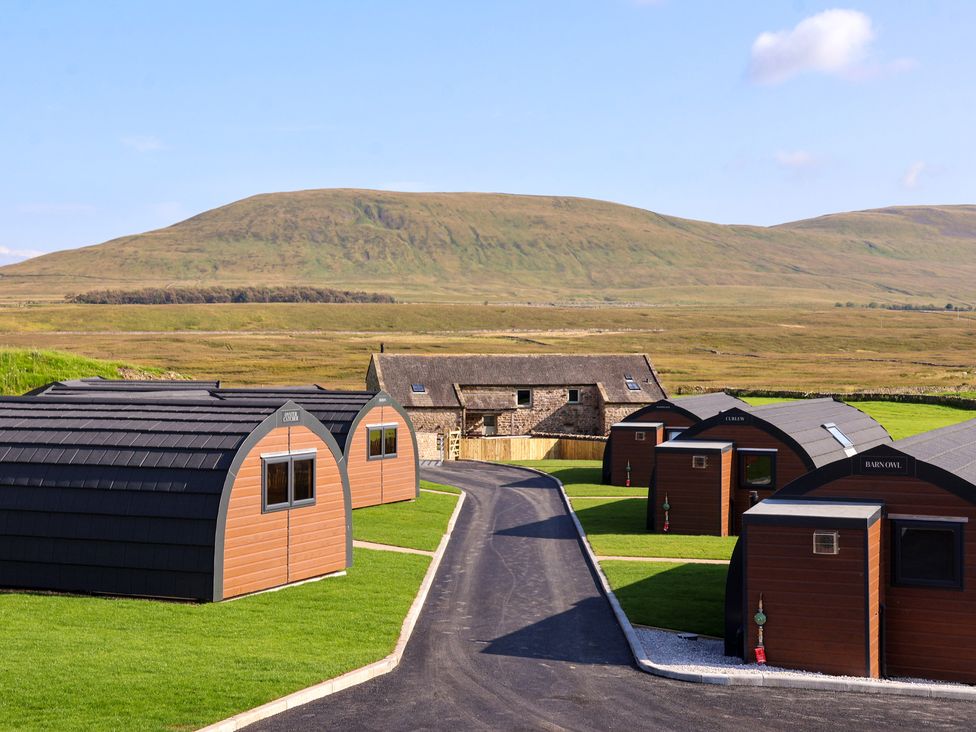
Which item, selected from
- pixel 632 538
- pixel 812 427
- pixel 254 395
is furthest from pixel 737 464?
pixel 254 395

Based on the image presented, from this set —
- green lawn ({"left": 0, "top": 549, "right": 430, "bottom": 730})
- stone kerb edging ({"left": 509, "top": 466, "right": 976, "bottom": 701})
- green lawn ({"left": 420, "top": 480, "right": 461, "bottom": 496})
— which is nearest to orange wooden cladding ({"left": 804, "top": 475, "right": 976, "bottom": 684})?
stone kerb edging ({"left": 509, "top": 466, "right": 976, "bottom": 701})

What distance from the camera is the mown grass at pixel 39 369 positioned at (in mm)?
63906

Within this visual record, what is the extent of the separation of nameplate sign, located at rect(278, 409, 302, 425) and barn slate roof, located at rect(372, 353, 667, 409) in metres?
37.2

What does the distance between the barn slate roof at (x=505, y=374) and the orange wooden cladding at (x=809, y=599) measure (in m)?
44.8

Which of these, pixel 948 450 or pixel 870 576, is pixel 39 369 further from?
pixel 870 576

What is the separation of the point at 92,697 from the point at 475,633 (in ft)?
28.9

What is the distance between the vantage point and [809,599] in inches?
829

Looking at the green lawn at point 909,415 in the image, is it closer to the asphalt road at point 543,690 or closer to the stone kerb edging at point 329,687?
the asphalt road at point 543,690

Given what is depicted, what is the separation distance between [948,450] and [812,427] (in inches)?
603

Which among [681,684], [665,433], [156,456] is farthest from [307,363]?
[681,684]

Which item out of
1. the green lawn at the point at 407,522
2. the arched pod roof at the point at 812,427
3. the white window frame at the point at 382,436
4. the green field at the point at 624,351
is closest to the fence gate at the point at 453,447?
the green lawn at the point at 407,522

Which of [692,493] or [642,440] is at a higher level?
[642,440]

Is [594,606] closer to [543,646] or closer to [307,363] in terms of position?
[543,646]

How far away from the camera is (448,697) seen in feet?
62.7
